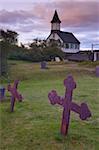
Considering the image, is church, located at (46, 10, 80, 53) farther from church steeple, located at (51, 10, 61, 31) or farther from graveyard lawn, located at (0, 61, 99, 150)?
graveyard lawn, located at (0, 61, 99, 150)

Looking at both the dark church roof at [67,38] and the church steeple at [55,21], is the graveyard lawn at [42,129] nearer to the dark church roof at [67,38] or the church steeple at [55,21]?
the church steeple at [55,21]

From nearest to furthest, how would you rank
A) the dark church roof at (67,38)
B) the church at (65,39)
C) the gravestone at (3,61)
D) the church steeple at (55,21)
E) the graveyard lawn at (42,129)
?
1. the graveyard lawn at (42,129)
2. the church steeple at (55,21)
3. the gravestone at (3,61)
4. the church at (65,39)
5. the dark church roof at (67,38)

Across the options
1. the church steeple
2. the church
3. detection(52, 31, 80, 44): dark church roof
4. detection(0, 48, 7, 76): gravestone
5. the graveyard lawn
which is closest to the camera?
the graveyard lawn

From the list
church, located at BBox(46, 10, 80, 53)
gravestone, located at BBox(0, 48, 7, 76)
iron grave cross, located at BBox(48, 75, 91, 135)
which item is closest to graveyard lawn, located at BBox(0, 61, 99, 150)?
iron grave cross, located at BBox(48, 75, 91, 135)

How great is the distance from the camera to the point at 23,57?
33969 mm

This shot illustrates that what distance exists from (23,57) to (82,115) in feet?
93.0

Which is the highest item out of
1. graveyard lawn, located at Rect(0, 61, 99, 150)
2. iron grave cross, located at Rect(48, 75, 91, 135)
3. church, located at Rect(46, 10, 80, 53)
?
church, located at Rect(46, 10, 80, 53)

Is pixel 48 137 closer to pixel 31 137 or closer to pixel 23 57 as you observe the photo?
pixel 31 137

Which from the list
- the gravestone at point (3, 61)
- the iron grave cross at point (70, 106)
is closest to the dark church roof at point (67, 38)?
the gravestone at point (3, 61)

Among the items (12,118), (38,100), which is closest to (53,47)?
(38,100)

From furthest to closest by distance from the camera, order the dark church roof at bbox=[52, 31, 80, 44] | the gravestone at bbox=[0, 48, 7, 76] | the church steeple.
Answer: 1. the dark church roof at bbox=[52, 31, 80, 44]
2. the gravestone at bbox=[0, 48, 7, 76]
3. the church steeple

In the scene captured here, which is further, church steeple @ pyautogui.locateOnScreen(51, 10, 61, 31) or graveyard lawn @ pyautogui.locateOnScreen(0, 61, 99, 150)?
church steeple @ pyautogui.locateOnScreen(51, 10, 61, 31)

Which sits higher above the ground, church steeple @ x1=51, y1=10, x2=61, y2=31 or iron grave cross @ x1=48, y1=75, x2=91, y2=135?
church steeple @ x1=51, y1=10, x2=61, y2=31

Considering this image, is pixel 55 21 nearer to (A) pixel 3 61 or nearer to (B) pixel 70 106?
(A) pixel 3 61
